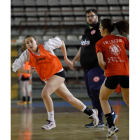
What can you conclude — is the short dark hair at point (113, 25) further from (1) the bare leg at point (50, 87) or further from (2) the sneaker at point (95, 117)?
(2) the sneaker at point (95, 117)

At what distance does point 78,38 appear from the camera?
1309 cm

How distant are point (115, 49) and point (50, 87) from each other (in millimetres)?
1097

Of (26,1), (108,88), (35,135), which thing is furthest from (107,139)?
(26,1)

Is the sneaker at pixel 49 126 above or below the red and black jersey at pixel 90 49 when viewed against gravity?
below

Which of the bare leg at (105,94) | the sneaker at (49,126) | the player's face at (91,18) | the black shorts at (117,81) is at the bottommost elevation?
the sneaker at (49,126)

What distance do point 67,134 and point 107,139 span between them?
2.11 feet

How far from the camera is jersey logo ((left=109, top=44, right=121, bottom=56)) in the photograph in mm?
3369

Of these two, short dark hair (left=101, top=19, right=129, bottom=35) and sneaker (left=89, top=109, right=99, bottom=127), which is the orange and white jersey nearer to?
short dark hair (left=101, top=19, right=129, bottom=35)

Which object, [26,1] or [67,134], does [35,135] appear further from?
[26,1]

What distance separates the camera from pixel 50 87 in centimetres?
397

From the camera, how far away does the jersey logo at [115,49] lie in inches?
133

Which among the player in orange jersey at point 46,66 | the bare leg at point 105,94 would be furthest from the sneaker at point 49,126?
the bare leg at point 105,94

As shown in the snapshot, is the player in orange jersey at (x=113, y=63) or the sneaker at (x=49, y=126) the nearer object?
the player in orange jersey at (x=113, y=63)

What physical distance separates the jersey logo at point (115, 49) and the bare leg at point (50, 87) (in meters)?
1.01
